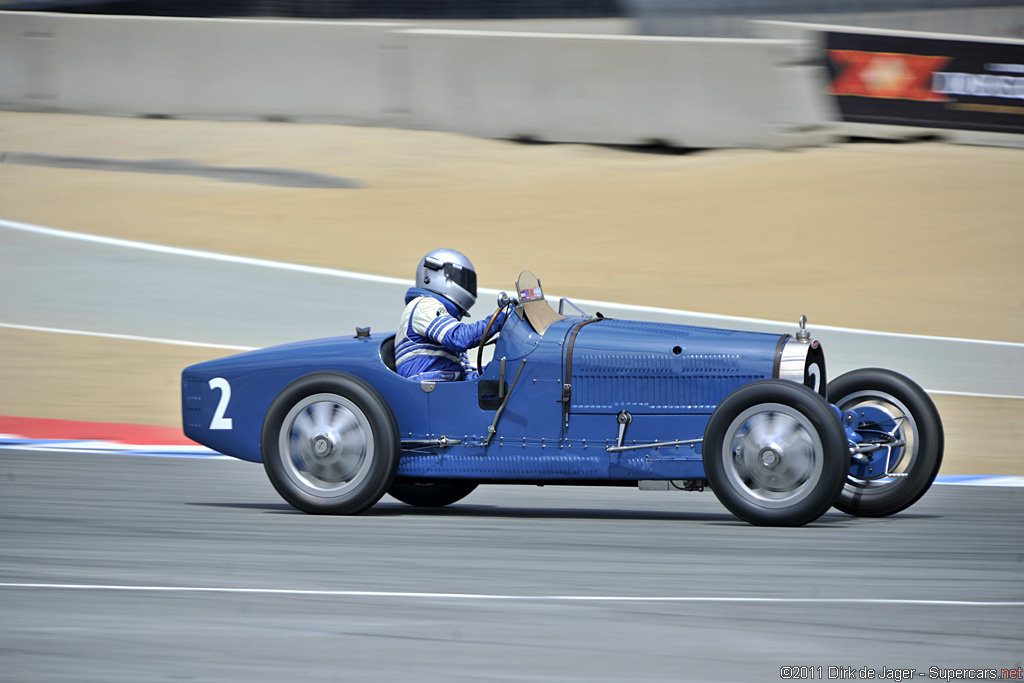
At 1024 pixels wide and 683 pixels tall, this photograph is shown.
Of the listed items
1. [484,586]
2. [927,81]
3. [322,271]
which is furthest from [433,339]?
[927,81]

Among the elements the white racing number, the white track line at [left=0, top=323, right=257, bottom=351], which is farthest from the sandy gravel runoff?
the white racing number

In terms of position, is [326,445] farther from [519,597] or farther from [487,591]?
[519,597]

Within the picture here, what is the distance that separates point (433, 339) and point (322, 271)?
855 centimetres

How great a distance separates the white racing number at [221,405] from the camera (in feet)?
25.7

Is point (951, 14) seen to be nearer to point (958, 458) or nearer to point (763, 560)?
point (958, 458)

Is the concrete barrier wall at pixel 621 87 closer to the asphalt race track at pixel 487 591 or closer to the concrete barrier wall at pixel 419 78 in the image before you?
the concrete barrier wall at pixel 419 78

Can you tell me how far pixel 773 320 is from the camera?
49.7 ft

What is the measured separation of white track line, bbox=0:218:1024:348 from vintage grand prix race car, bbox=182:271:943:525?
20.9 feet

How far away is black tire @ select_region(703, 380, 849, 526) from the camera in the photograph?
21.8ft

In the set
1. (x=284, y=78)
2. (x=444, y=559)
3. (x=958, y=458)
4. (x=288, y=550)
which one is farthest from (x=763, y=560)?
(x=284, y=78)

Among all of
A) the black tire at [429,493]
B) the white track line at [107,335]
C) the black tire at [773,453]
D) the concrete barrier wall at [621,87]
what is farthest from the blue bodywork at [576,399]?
the concrete barrier wall at [621,87]

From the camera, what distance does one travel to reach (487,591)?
5453mm

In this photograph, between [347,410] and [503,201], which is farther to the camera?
[503,201]

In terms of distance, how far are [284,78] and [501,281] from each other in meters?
10.1
